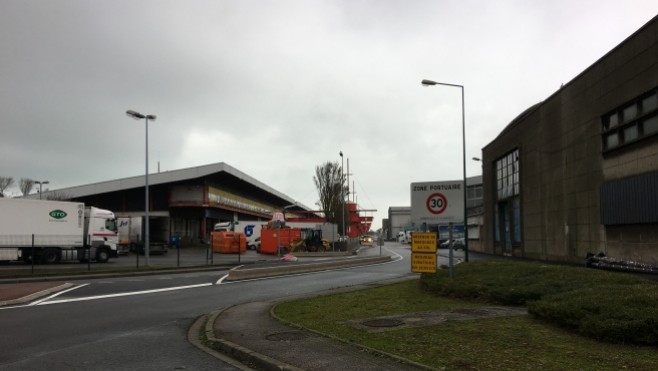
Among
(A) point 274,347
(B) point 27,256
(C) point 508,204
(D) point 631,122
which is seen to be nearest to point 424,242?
(A) point 274,347

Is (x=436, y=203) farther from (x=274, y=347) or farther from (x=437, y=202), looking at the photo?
(x=274, y=347)

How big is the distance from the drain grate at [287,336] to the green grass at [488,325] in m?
0.45

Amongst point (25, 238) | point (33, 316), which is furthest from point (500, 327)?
point (25, 238)

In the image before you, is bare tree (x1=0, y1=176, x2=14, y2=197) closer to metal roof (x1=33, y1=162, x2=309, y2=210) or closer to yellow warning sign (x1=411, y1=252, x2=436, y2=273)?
metal roof (x1=33, y1=162, x2=309, y2=210)

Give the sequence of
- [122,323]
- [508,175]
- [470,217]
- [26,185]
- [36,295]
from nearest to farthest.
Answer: [122,323] < [36,295] < [508,175] < [470,217] < [26,185]

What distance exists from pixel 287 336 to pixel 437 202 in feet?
25.3

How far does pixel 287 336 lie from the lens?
8.60 metres

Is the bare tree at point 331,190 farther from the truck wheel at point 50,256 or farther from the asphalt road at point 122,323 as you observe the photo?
the asphalt road at point 122,323

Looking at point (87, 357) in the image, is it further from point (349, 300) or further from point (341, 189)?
point (341, 189)

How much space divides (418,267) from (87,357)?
10.3m

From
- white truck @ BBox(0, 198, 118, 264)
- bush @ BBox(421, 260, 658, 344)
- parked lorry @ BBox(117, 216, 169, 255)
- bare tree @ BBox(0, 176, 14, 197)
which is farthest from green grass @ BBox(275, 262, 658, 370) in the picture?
bare tree @ BBox(0, 176, 14, 197)

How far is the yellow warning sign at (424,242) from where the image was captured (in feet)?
50.3

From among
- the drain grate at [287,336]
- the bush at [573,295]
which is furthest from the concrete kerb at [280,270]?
the drain grate at [287,336]

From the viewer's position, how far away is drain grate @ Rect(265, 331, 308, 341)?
8381 millimetres
